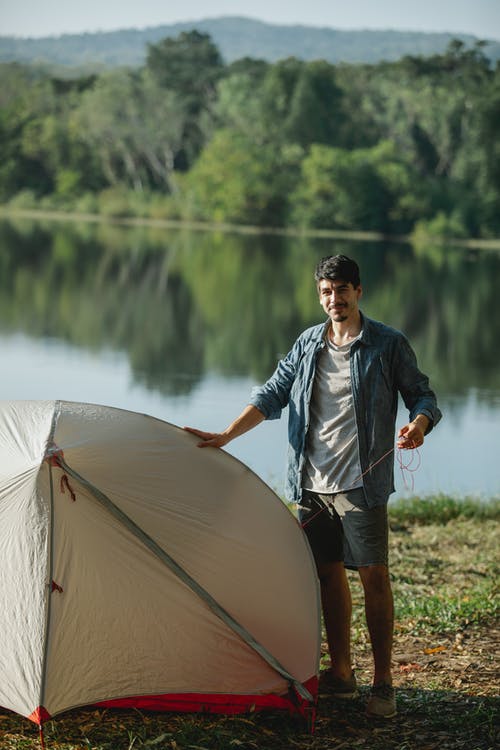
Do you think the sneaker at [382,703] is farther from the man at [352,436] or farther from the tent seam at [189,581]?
the tent seam at [189,581]

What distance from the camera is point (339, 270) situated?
3.88m

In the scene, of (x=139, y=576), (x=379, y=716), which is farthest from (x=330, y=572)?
(x=139, y=576)

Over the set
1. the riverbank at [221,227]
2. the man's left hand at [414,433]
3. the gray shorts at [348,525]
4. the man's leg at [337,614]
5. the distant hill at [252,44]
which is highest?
the distant hill at [252,44]

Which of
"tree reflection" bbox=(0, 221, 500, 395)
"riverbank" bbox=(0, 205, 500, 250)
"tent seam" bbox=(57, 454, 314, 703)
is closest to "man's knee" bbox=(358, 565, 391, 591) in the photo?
"tent seam" bbox=(57, 454, 314, 703)

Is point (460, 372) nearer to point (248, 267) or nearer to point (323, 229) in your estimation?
point (248, 267)

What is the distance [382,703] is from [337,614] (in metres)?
0.35

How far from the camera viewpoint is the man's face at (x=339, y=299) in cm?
389

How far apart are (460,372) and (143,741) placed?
1780 cm

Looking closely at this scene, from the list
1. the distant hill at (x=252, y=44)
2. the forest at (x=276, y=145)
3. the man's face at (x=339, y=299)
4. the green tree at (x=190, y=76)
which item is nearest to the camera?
the man's face at (x=339, y=299)

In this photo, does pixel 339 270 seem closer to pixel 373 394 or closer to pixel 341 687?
pixel 373 394

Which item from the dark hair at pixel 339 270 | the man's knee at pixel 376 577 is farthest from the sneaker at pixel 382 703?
the dark hair at pixel 339 270

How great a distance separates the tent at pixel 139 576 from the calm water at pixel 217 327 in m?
5.37

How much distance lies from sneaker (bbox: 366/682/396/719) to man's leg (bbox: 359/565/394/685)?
22mm

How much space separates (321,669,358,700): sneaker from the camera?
13.4ft
